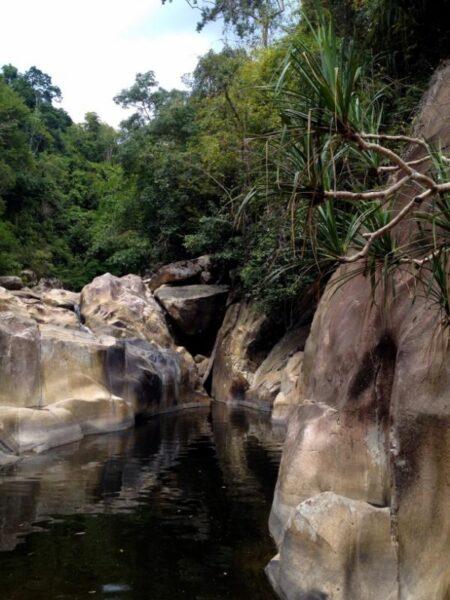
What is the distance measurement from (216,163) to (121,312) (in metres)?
7.33

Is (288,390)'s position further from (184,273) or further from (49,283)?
(49,283)

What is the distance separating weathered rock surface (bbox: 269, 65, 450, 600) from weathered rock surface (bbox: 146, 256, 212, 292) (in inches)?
833

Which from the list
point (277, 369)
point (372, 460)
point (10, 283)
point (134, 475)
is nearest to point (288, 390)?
point (277, 369)

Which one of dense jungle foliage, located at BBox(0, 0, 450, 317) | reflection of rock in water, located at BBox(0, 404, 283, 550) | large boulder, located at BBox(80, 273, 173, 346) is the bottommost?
reflection of rock in water, located at BBox(0, 404, 283, 550)

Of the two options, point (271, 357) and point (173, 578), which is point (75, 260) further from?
point (173, 578)

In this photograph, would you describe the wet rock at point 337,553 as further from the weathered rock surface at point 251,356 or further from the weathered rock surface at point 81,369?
the weathered rock surface at point 251,356

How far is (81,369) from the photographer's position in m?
17.8

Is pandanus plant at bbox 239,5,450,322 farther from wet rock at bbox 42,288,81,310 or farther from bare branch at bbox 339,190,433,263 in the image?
wet rock at bbox 42,288,81,310

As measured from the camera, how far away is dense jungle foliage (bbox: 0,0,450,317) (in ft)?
23.8

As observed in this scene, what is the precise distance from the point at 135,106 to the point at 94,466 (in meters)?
32.8

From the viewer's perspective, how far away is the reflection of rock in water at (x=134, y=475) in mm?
10148

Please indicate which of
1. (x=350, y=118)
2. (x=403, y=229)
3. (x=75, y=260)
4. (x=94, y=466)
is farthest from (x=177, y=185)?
(x=350, y=118)

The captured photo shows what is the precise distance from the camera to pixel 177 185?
100ft

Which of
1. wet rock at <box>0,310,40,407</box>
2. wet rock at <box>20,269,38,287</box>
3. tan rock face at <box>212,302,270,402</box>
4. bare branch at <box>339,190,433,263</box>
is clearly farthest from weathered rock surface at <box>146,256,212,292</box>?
bare branch at <box>339,190,433,263</box>
